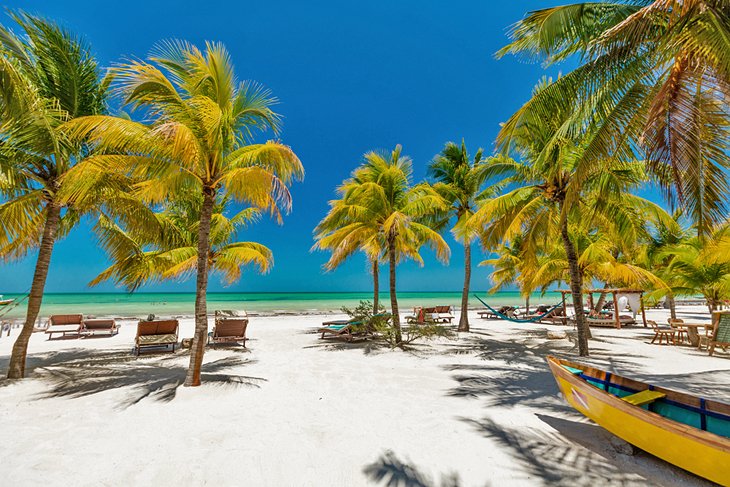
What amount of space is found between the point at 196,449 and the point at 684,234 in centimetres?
1982

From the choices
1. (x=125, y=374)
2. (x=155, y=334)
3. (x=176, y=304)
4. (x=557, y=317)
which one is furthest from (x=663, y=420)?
(x=176, y=304)

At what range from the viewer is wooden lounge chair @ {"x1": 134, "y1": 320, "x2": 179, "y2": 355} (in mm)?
8789

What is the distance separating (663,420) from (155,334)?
36.0 feet

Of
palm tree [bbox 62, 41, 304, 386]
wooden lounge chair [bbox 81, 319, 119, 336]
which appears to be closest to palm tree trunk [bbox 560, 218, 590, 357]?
palm tree [bbox 62, 41, 304, 386]

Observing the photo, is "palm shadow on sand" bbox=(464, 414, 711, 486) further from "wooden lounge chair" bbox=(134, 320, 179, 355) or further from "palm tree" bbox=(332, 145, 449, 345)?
"wooden lounge chair" bbox=(134, 320, 179, 355)

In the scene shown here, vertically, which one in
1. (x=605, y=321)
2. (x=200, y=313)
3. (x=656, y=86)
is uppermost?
(x=656, y=86)

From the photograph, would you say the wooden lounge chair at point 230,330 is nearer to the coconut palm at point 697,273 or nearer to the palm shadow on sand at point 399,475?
the palm shadow on sand at point 399,475

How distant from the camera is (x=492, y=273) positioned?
79.8 feet

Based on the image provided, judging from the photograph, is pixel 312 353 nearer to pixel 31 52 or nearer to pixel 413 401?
pixel 413 401

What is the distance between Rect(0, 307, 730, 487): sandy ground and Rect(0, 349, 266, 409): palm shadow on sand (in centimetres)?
4

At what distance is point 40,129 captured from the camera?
18.5 ft

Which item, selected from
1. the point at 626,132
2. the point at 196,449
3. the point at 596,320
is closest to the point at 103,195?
the point at 196,449

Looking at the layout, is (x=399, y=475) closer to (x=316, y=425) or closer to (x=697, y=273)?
(x=316, y=425)

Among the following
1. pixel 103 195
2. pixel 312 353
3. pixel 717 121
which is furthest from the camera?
pixel 312 353
